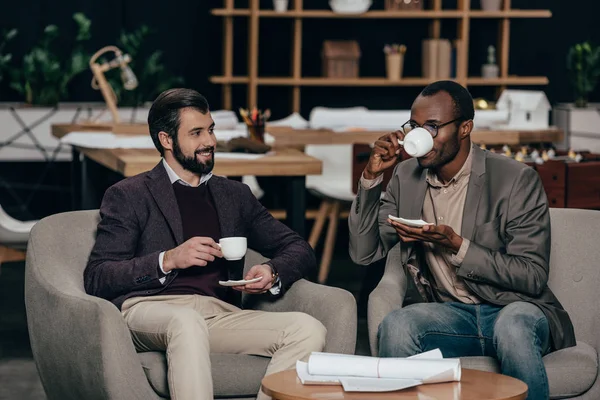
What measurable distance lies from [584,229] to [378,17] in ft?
17.9

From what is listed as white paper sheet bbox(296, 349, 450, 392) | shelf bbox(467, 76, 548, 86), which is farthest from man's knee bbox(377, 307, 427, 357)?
shelf bbox(467, 76, 548, 86)

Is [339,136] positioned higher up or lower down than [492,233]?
higher up

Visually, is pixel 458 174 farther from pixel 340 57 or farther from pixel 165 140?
pixel 340 57

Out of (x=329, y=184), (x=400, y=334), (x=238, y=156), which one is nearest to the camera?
(x=400, y=334)

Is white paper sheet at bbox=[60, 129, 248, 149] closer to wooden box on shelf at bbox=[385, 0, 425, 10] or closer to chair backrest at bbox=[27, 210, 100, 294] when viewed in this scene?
chair backrest at bbox=[27, 210, 100, 294]

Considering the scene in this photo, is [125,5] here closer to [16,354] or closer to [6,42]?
[6,42]

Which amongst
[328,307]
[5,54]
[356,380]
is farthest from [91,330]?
[5,54]

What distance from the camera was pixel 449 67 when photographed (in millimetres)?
8898

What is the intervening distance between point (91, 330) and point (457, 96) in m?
1.31

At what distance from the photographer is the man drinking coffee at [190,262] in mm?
3250

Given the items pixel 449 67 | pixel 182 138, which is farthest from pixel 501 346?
pixel 449 67

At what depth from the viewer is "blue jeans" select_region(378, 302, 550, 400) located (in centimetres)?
313

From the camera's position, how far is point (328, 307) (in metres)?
3.42

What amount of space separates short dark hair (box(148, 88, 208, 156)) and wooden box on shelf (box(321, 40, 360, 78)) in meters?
5.15
